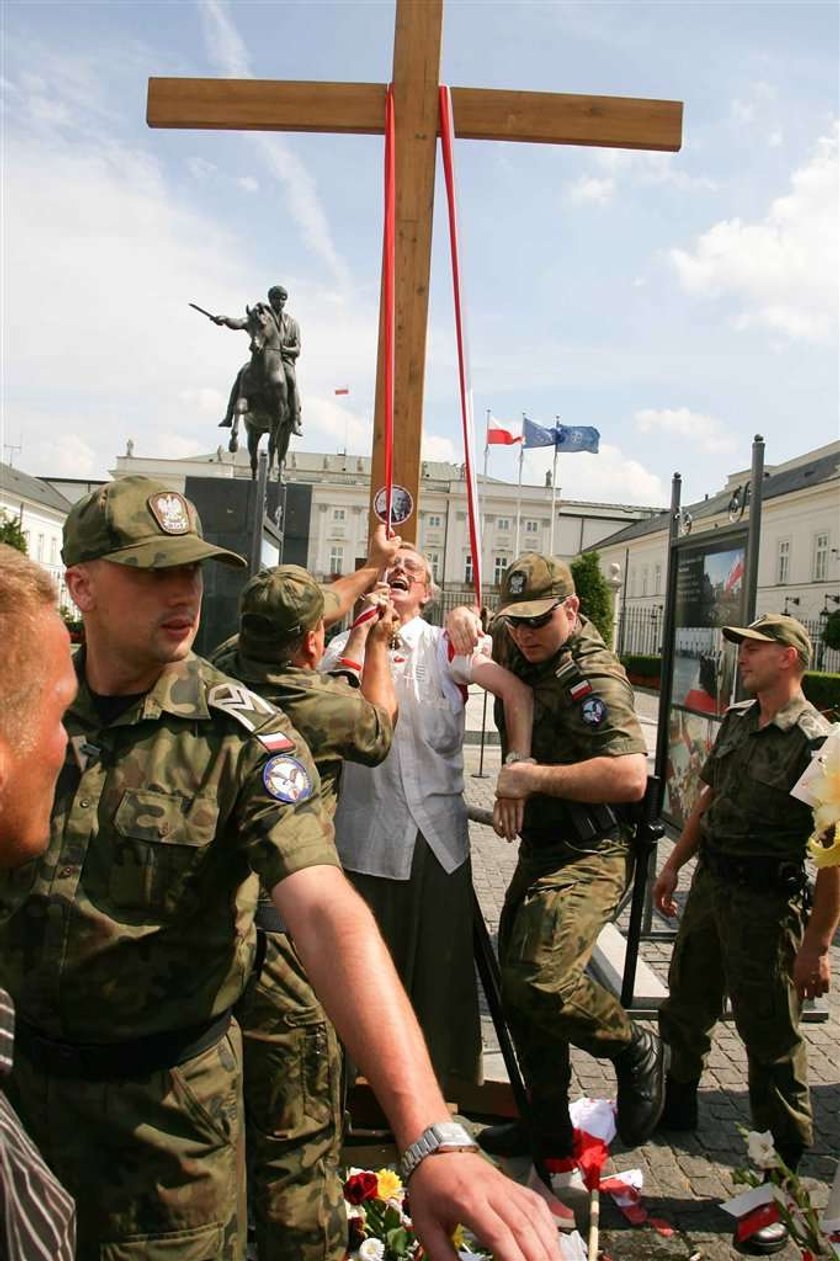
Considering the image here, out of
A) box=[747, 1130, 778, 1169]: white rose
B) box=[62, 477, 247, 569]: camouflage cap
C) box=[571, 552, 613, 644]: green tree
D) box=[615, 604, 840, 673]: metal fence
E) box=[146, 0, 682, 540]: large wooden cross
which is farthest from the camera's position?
box=[571, 552, 613, 644]: green tree

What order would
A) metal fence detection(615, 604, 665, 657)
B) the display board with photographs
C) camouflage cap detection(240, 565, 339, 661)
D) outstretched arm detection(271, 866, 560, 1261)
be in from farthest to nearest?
metal fence detection(615, 604, 665, 657), the display board with photographs, camouflage cap detection(240, 565, 339, 661), outstretched arm detection(271, 866, 560, 1261)

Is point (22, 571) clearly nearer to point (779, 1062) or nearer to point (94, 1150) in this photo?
point (94, 1150)

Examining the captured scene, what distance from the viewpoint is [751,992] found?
3865 millimetres

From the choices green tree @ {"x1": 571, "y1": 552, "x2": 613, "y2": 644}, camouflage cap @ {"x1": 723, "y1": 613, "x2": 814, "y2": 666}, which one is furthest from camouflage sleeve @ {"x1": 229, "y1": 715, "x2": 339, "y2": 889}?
green tree @ {"x1": 571, "y1": 552, "x2": 613, "y2": 644}

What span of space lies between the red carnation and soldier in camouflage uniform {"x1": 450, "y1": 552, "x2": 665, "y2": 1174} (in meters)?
0.64

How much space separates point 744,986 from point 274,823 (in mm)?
2634

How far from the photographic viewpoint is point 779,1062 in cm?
378

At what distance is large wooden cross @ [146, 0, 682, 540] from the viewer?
13.2 feet

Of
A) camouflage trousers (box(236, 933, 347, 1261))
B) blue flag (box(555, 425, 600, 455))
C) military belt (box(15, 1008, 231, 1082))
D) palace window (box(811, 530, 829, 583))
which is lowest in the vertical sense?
Answer: camouflage trousers (box(236, 933, 347, 1261))

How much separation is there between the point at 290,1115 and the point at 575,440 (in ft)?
130

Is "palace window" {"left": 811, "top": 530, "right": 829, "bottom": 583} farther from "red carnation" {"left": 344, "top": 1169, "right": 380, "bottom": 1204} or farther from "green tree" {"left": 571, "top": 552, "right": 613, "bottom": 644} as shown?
"red carnation" {"left": 344, "top": 1169, "right": 380, "bottom": 1204}

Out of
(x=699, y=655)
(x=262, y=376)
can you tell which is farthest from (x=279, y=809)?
(x=262, y=376)

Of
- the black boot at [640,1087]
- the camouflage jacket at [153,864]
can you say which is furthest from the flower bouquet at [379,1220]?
the camouflage jacket at [153,864]

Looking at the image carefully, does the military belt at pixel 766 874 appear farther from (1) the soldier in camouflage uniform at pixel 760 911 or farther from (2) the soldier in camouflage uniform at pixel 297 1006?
(2) the soldier in camouflage uniform at pixel 297 1006
